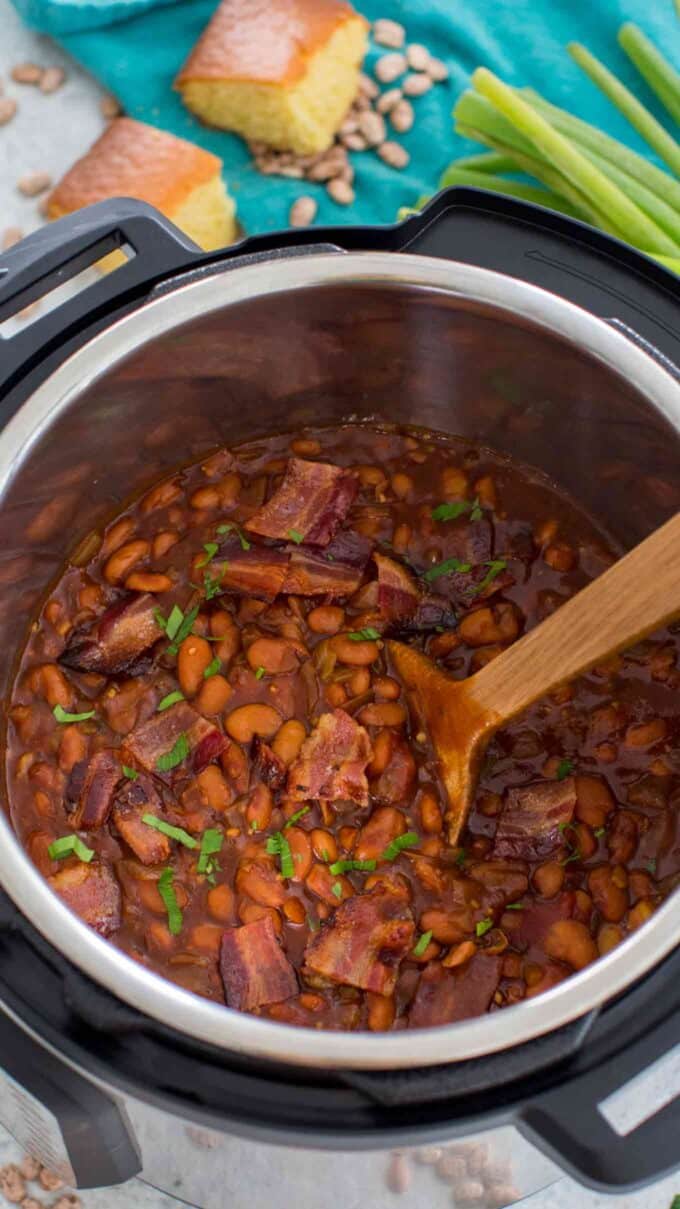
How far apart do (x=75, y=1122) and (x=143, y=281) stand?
1390 mm

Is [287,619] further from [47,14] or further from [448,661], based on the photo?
[47,14]

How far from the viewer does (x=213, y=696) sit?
8.39 feet

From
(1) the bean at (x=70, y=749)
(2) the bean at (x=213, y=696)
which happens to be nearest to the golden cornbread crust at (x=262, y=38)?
(2) the bean at (x=213, y=696)

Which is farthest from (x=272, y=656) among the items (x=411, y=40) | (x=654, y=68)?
(x=411, y=40)

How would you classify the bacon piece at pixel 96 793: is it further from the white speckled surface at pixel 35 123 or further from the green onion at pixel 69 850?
the white speckled surface at pixel 35 123

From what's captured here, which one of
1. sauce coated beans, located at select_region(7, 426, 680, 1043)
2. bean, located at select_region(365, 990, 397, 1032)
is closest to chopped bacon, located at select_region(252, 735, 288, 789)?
sauce coated beans, located at select_region(7, 426, 680, 1043)

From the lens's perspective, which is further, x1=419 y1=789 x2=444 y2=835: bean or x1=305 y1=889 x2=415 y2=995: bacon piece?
x1=419 y1=789 x2=444 y2=835: bean

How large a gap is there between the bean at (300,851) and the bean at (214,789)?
14cm

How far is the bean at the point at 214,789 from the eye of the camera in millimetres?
2471

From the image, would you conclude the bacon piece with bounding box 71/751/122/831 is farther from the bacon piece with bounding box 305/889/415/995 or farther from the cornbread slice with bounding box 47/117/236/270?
the cornbread slice with bounding box 47/117/236/270

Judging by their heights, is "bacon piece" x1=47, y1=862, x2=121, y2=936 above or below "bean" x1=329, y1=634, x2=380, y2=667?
below

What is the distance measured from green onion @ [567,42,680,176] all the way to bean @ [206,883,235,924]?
6.84 ft

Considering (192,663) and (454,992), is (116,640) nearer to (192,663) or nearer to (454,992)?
(192,663)

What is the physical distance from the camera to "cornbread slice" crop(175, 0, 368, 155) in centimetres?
340
